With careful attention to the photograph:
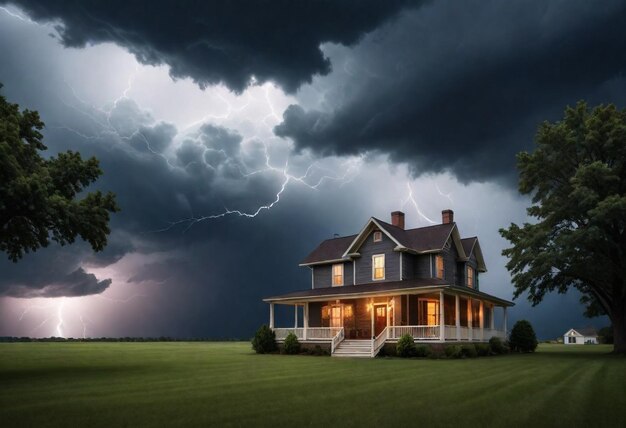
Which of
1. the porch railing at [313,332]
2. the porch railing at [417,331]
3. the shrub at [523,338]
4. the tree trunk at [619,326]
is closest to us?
the porch railing at [417,331]

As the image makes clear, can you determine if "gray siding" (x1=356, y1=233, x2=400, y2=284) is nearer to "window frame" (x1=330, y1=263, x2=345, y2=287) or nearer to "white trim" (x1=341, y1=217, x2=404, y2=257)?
"white trim" (x1=341, y1=217, x2=404, y2=257)

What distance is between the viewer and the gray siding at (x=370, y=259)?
115 feet

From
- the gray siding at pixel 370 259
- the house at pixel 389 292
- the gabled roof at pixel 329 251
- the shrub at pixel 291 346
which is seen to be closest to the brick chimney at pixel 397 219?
the house at pixel 389 292

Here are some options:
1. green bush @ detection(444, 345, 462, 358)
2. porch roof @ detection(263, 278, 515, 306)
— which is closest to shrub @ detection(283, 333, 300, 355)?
porch roof @ detection(263, 278, 515, 306)

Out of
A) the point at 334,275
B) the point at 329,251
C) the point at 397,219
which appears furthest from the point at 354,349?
the point at 397,219

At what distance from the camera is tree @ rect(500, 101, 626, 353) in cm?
3244

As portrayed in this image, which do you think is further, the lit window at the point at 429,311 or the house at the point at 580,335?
the house at the point at 580,335

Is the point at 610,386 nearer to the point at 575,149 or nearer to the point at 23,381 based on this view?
the point at 23,381

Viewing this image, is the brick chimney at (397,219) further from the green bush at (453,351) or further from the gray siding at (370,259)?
the green bush at (453,351)

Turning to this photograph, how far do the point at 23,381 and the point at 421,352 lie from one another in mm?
19361

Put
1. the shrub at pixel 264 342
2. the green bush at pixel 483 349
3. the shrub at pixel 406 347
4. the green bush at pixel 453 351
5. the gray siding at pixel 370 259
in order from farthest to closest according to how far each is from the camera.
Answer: the gray siding at pixel 370 259, the shrub at pixel 264 342, the green bush at pixel 483 349, the shrub at pixel 406 347, the green bush at pixel 453 351

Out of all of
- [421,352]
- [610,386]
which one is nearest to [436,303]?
[421,352]

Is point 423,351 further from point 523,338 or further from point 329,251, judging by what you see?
point 523,338

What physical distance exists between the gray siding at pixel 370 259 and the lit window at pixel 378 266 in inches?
9.9
